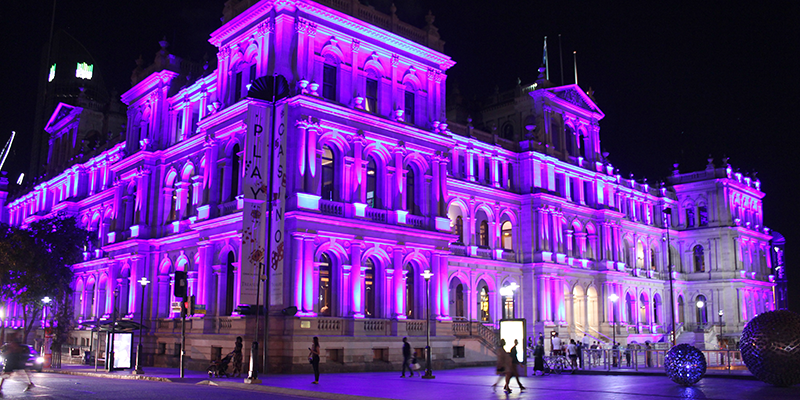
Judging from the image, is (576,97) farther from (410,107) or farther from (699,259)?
(699,259)

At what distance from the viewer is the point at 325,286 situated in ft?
110

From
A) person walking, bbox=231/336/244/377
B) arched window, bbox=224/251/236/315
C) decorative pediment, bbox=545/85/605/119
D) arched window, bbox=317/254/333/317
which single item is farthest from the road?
decorative pediment, bbox=545/85/605/119

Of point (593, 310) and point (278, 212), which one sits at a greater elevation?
point (278, 212)

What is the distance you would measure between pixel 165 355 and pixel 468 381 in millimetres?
19986

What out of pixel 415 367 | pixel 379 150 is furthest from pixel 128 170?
pixel 415 367

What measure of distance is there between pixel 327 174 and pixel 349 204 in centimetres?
202

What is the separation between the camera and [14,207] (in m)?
71.4

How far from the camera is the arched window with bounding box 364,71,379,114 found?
3700cm

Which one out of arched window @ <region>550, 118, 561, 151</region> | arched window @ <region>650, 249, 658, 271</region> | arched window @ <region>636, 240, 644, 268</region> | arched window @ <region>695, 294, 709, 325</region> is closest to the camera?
arched window @ <region>550, 118, 561, 151</region>

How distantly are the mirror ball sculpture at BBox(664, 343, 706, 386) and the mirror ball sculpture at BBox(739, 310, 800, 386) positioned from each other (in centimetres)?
146

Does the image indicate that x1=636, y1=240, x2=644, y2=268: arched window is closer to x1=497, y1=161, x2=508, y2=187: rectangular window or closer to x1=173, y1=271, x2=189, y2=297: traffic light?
x1=497, y1=161, x2=508, y2=187: rectangular window

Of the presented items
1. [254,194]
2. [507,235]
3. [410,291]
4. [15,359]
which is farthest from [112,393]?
[507,235]

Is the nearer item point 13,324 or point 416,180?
point 416,180

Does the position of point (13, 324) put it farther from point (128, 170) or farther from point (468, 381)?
point (468, 381)
